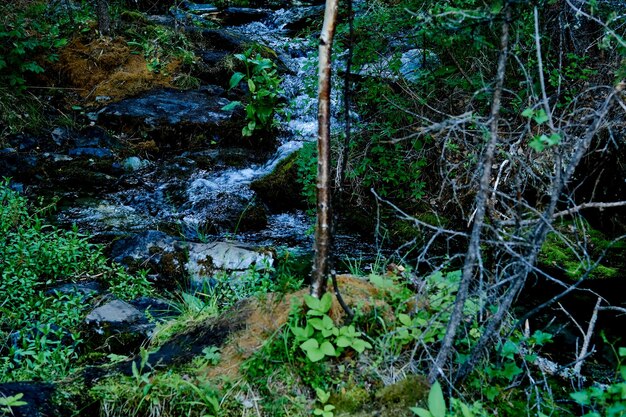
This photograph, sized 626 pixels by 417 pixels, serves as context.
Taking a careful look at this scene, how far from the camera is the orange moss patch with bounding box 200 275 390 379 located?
8.40 feet

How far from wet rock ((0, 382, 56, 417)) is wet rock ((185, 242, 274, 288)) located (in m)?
2.43

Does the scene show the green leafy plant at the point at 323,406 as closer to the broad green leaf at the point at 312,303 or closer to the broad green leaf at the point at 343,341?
the broad green leaf at the point at 343,341

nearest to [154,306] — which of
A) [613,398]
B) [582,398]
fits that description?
[582,398]

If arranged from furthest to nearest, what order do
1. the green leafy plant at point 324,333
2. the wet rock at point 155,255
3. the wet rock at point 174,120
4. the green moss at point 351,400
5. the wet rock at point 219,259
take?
the wet rock at point 174,120 → the wet rock at point 155,255 → the wet rock at point 219,259 → the green leafy plant at point 324,333 → the green moss at point 351,400

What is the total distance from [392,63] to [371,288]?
3505mm

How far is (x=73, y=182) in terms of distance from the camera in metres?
7.11

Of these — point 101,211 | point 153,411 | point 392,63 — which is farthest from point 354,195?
point 153,411

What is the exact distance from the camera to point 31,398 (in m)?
2.27

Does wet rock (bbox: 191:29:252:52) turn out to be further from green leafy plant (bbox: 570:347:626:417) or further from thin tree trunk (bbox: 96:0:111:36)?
green leafy plant (bbox: 570:347:626:417)

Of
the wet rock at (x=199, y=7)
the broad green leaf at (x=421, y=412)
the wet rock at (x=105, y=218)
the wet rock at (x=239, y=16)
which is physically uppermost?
the wet rock at (x=199, y=7)

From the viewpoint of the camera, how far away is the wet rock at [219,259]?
4941 millimetres

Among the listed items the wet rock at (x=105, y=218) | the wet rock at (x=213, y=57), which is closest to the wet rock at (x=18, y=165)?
the wet rock at (x=105, y=218)

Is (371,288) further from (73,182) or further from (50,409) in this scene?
(73,182)

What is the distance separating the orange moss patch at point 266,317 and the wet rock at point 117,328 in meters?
1.40
